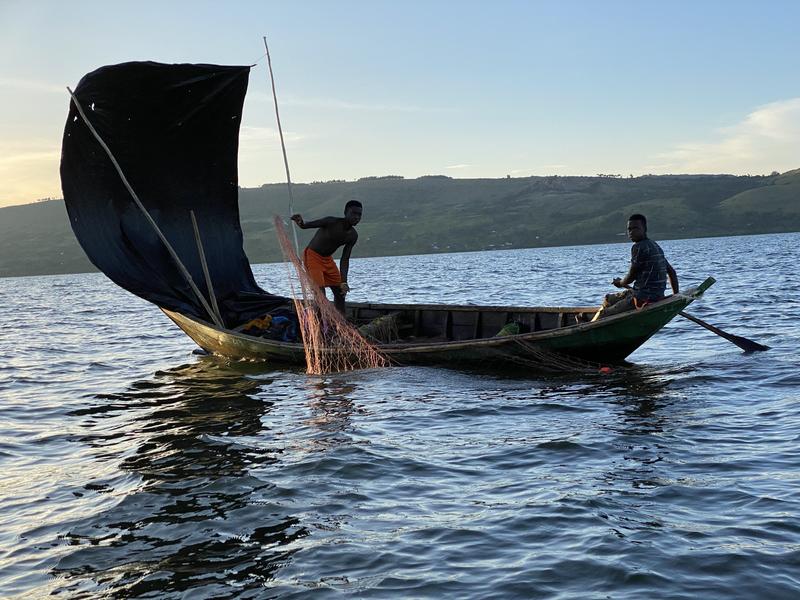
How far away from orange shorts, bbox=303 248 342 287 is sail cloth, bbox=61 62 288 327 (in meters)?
3.37

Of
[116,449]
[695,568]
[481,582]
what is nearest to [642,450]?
[695,568]

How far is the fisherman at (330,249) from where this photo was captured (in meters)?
15.0

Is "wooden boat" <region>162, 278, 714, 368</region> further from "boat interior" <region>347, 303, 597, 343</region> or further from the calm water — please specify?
the calm water

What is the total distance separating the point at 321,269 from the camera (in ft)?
50.1

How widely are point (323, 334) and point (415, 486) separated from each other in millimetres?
7654

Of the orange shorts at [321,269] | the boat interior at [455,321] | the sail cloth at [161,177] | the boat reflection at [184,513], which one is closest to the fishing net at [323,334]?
the orange shorts at [321,269]

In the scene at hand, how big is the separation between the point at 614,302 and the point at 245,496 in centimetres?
844

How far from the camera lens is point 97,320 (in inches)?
1399

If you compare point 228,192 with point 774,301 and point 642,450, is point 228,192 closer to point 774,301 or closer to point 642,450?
point 642,450

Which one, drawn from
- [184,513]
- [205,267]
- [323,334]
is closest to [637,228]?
[323,334]

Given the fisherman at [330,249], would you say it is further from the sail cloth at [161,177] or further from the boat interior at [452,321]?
the sail cloth at [161,177]

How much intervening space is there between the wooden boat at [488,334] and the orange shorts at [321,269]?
53.1 inches

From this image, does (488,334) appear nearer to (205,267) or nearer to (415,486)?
(205,267)

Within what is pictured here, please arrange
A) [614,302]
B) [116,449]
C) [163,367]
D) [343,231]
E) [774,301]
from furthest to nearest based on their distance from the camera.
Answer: [774,301] → [163,367] → [343,231] → [614,302] → [116,449]
